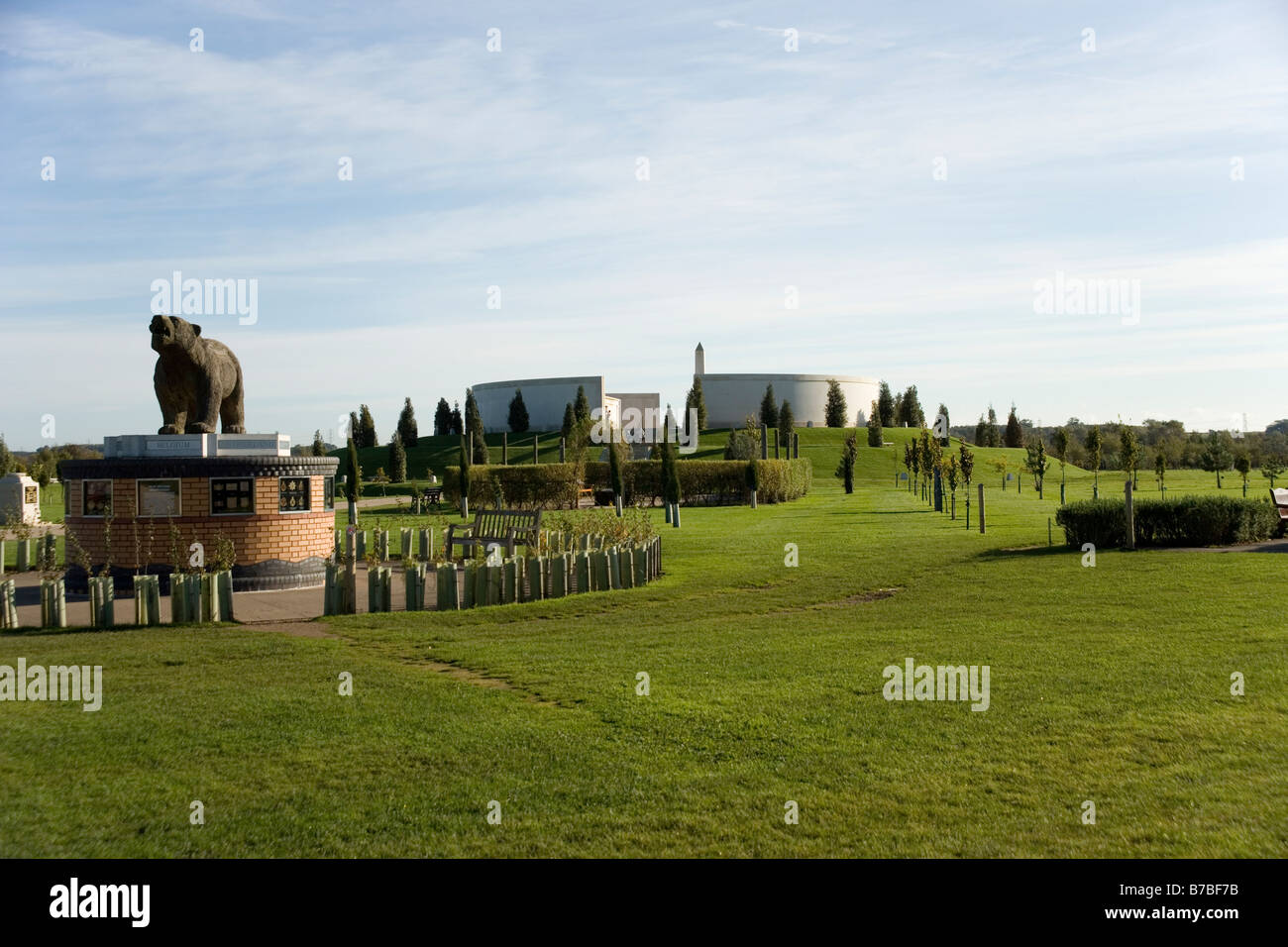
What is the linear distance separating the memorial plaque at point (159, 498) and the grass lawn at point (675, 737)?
3973 mm

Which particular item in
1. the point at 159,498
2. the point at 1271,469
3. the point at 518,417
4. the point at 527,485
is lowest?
the point at 527,485

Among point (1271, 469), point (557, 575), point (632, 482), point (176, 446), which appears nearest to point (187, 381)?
point (176, 446)

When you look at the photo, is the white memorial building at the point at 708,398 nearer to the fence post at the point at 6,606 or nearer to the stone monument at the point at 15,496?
the stone monument at the point at 15,496

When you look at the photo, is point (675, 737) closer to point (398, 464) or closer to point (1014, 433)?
point (398, 464)

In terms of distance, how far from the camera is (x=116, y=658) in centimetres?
999

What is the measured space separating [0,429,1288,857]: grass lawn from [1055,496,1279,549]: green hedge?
21.3 ft

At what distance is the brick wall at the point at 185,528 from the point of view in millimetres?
15531

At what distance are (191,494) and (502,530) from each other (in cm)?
569

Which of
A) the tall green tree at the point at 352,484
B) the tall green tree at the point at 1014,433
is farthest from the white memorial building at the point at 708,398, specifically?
the tall green tree at the point at 352,484

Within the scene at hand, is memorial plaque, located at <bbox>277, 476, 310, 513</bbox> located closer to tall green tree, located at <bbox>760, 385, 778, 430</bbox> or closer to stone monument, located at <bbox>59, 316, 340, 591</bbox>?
stone monument, located at <bbox>59, 316, 340, 591</bbox>

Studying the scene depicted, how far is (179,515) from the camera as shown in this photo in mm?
15562
